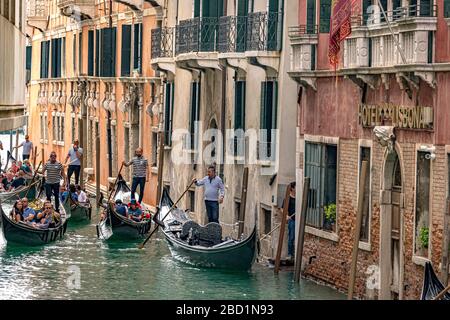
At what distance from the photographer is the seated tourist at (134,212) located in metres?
28.8

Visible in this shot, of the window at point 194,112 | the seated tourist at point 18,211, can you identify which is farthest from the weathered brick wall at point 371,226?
the window at point 194,112

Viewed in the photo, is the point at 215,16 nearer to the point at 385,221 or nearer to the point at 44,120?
the point at 385,221

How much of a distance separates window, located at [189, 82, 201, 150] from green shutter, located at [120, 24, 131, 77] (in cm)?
705

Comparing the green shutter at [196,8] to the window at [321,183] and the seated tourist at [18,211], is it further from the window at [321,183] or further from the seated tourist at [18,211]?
the window at [321,183]

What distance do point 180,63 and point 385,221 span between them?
33.0 ft

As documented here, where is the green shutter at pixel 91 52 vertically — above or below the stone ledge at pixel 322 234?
above

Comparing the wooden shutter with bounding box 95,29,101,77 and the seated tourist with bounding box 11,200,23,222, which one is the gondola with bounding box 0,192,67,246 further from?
the wooden shutter with bounding box 95,29,101,77

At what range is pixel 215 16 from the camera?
2745cm

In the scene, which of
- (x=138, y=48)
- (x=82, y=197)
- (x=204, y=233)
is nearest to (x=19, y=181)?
(x=138, y=48)

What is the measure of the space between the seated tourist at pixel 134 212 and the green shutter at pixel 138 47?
6.43 metres

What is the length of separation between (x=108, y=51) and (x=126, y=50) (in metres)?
1.78

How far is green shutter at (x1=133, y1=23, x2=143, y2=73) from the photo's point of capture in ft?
116

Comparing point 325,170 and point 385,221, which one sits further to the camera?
point 325,170
